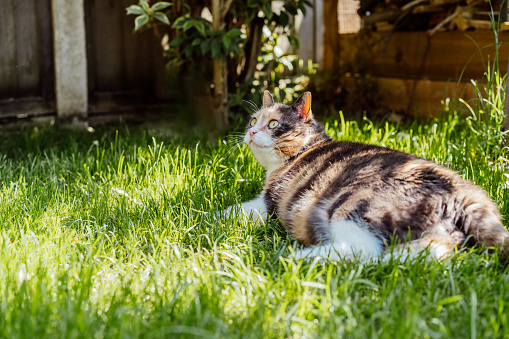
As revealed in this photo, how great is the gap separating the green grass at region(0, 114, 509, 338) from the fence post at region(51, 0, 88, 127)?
1.98 metres

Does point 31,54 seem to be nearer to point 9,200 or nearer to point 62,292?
point 9,200

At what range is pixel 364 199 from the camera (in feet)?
6.53

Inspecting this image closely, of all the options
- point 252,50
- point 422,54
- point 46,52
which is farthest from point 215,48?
point 422,54

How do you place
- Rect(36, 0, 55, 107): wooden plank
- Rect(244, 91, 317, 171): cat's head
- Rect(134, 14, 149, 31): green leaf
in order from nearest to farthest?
Rect(244, 91, 317, 171): cat's head
Rect(134, 14, 149, 31): green leaf
Rect(36, 0, 55, 107): wooden plank

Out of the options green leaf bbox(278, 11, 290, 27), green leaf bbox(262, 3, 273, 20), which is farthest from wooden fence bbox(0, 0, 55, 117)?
green leaf bbox(278, 11, 290, 27)

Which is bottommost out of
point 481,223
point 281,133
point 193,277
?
point 193,277

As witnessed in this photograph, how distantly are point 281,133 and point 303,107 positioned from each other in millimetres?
207

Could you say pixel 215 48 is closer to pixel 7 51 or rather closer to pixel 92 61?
pixel 92 61

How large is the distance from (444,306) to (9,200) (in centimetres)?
208

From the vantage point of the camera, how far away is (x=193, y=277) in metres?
1.79

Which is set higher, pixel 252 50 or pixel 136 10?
pixel 136 10

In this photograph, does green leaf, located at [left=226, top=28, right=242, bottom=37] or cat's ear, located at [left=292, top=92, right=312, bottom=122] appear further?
green leaf, located at [left=226, top=28, right=242, bottom=37]

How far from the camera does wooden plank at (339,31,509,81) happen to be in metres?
4.38

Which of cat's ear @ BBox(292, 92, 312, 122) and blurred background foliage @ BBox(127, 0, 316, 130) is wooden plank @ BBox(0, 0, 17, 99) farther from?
cat's ear @ BBox(292, 92, 312, 122)
